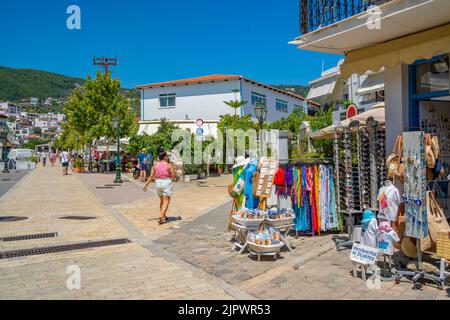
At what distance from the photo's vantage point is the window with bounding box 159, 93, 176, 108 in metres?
37.8

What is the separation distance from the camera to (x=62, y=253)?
22.1 feet

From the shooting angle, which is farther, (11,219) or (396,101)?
(11,219)

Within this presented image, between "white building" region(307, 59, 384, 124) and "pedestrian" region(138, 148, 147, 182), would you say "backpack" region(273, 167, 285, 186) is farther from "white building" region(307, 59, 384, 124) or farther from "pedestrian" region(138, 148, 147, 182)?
"pedestrian" region(138, 148, 147, 182)

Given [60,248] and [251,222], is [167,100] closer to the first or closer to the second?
[60,248]

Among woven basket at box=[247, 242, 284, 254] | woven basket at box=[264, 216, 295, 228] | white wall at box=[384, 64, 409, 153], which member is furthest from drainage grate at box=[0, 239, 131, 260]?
white wall at box=[384, 64, 409, 153]

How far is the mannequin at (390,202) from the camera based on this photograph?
17.6ft

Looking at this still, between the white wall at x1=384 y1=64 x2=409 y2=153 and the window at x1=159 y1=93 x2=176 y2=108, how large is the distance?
1268 inches

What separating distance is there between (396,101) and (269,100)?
34119mm

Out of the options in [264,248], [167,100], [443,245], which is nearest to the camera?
[443,245]

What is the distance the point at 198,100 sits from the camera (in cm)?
3650
